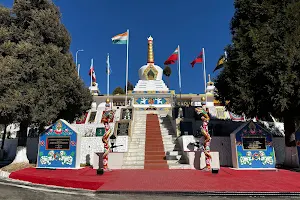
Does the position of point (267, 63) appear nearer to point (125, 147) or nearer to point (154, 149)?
point (154, 149)

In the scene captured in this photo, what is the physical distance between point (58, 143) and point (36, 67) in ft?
15.6

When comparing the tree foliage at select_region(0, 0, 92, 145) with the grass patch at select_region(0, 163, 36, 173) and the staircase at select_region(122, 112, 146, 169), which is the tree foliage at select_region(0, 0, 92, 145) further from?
the staircase at select_region(122, 112, 146, 169)

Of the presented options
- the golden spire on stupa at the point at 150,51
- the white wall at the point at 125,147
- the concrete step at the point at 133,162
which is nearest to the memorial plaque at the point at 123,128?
the white wall at the point at 125,147

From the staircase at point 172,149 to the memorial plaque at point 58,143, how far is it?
6.14m

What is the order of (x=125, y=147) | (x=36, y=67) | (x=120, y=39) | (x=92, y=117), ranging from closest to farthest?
(x=36, y=67) → (x=125, y=147) → (x=120, y=39) → (x=92, y=117)

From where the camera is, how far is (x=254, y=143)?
13.6 m

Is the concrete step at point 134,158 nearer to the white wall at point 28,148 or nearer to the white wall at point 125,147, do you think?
the white wall at point 125,147

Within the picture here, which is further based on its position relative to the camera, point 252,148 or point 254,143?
point 254,143

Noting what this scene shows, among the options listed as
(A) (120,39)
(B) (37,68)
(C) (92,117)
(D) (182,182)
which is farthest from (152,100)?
(D) (182,182)

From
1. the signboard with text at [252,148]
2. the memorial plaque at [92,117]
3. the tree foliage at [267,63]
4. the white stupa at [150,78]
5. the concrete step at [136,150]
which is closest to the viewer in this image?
the tree foliage at [267,63]

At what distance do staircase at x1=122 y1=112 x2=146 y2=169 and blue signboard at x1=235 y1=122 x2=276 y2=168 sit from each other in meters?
5.70

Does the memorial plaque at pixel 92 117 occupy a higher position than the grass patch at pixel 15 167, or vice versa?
the memorial plaque at pixel 92 117

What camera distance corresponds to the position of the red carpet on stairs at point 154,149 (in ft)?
46.2

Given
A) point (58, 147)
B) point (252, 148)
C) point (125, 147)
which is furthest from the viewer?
point (125, 147)
